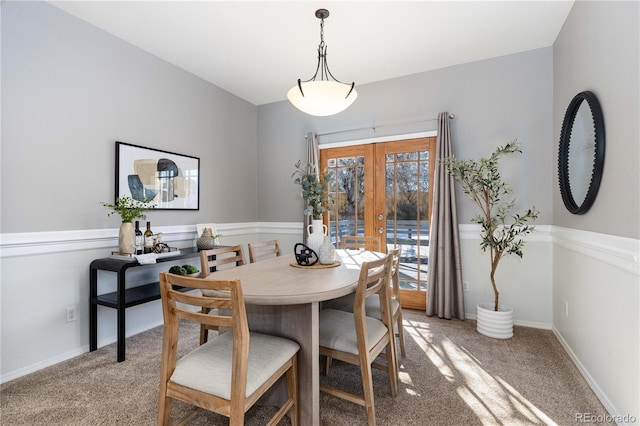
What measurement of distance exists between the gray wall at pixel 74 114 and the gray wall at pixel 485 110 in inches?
76.6

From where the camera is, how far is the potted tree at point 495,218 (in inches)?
111

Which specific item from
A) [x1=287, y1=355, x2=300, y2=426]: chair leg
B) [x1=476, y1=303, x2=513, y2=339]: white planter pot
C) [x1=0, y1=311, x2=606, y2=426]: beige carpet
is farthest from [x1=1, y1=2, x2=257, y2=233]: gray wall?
[x1=476, y1=303, x2=513, y2=339]: white planter pot

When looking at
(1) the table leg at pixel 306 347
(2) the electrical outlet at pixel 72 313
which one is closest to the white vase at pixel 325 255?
(1) the table leg at pixel 306 347

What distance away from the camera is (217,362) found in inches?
54.4

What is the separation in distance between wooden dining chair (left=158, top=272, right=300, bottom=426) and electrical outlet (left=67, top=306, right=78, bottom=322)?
1716mm

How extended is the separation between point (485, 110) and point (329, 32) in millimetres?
1855

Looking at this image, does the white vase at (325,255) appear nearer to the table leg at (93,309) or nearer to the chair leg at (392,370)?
the chair leg at (392,370)

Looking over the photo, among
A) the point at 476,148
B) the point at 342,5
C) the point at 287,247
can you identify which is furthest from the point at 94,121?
the point at 476,148

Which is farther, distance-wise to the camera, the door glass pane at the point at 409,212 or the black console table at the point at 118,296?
the door glass pane at the point at 409,212

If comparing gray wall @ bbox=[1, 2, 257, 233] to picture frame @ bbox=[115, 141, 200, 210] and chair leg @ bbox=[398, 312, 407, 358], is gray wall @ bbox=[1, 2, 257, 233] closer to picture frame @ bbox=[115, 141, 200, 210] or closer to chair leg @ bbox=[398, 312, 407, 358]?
picture frame @ bbox=[115, 141, 200, 210]

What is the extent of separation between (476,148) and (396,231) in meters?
1.29

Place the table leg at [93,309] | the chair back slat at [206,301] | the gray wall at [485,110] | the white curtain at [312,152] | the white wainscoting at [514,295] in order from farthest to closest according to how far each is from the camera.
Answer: the white curtain at [312,152]
the gray wall at [485,110]
the table leg at [93,309]
the white wainscoting at [514,295]
the chair back slat at [206,301]

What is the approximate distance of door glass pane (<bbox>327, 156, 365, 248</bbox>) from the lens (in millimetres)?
4008

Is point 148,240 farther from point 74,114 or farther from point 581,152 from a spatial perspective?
point 581,152
